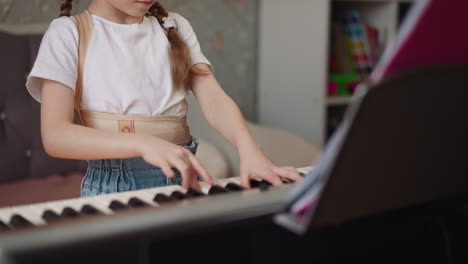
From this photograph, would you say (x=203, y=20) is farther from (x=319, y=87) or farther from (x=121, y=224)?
(x=319, y=87)

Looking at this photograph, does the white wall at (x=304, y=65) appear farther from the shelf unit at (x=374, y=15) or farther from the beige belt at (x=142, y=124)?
the beige belt at (x=142, y=124)

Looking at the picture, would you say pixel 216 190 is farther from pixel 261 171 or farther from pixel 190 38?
pixel 190 38

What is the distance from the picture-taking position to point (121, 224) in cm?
39

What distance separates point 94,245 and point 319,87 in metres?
1.50

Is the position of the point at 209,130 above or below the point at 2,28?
below

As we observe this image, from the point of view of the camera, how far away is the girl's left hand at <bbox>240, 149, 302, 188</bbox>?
665mm

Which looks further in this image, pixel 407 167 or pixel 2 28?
pixel 2 28

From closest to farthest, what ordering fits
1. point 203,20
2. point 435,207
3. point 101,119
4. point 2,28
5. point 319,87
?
point 435,207 → point 101,119 → point 2,28 → point 203,20 → point 319,87

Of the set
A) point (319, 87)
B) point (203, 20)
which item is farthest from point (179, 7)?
point (319, 87)

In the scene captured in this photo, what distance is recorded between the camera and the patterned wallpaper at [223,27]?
2.68ft

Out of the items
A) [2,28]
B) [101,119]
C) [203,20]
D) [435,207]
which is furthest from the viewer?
[203,20]

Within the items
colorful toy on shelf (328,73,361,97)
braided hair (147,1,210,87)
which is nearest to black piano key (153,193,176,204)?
braided hair (147,1,210,87)

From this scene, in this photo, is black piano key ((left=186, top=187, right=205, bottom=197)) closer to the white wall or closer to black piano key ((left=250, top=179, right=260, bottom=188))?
black piano key ((left=250, top=179, right=260, bottom=188))

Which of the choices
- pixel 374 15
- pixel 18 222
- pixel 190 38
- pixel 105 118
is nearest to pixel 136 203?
pixel 18 222
